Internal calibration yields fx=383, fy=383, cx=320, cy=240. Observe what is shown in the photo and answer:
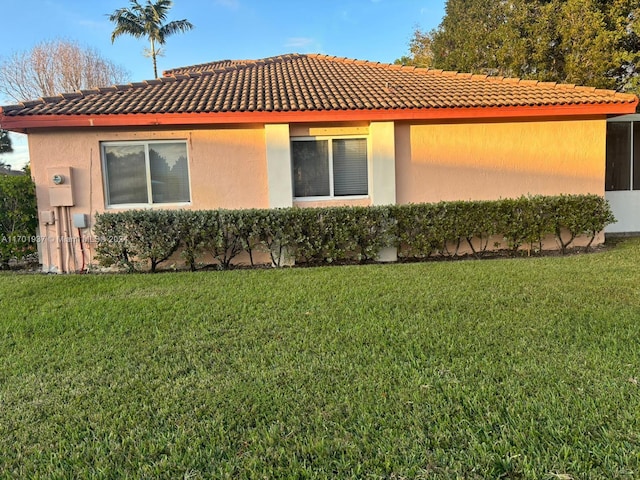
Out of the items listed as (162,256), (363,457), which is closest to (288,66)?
(162,256)

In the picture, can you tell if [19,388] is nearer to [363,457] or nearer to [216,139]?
[363,457]

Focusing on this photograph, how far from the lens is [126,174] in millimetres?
8562

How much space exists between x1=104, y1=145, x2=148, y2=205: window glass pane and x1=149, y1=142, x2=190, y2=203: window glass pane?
0.71 feet

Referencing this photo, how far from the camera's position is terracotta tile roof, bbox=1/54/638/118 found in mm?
8156

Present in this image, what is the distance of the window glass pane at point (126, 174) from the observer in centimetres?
849

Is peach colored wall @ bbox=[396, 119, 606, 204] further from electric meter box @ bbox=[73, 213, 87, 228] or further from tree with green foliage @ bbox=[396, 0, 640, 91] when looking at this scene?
electric meter box @ bbox=[73, 213, 87, 228]

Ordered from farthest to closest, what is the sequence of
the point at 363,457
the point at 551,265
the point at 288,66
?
the point at 288,66, the point at 551,265, the point at 363,457

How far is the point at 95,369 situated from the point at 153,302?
6.90 ft

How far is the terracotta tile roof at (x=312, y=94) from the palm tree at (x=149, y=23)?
2271cm

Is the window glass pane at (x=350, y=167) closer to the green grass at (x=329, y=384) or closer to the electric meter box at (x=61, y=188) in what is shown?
the green grass at (x=329, y=384)

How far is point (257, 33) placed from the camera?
18.1m

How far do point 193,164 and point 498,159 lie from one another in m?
7.06

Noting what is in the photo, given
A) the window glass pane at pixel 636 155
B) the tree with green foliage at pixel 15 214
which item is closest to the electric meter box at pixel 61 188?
the tree with green foliage at pixel 15 214

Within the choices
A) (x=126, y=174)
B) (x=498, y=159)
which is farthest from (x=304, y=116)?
(x=498, y=159)
